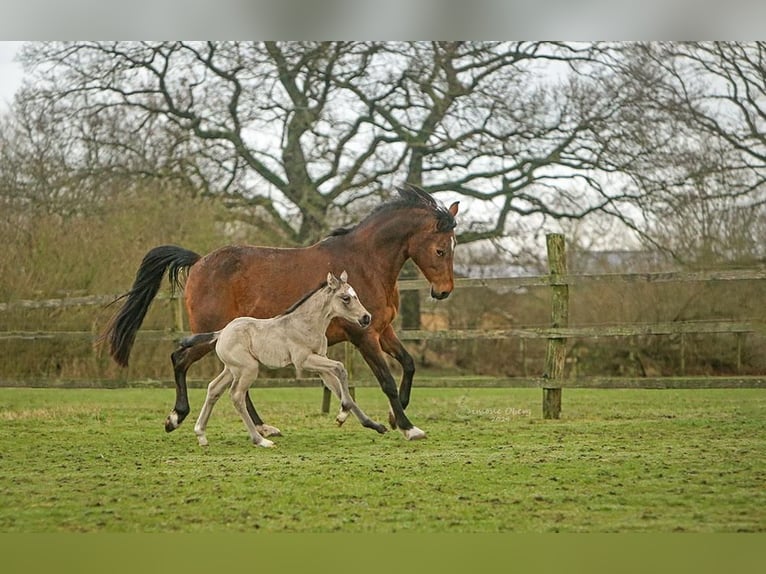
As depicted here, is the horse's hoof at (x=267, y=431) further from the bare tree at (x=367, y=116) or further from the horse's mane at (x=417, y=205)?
the bare tree at (x=367, y=116)

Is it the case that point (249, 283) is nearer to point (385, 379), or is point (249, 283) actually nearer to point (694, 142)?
point (385, 379)

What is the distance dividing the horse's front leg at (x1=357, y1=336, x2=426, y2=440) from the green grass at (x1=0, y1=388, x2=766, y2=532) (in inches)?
3.2

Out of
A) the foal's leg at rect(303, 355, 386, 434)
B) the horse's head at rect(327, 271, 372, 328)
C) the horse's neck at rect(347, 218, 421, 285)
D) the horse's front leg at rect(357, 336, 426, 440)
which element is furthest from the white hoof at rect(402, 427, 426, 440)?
the horse's neck at rect(347, 218, 421, 285)

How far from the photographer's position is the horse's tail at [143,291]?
658 centimetres

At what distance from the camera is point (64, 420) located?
7.70 m

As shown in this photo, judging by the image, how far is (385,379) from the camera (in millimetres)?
6320

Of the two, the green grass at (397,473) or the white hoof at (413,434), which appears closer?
the green grass at (397,473)

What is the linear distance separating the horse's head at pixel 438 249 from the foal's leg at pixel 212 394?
4.55ft

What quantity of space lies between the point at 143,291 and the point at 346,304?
1.50 metres

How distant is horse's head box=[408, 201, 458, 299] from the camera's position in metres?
6.44

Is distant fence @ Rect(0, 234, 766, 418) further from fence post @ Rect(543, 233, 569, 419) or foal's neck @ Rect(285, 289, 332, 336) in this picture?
foal's neck @ Rect(285, 289, 332, 336)

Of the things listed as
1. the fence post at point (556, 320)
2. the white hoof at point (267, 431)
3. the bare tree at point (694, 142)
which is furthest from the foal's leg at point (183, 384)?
the bare tree at point (694, 142)

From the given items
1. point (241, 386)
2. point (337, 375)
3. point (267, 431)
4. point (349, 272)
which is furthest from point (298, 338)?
point (267, 431)

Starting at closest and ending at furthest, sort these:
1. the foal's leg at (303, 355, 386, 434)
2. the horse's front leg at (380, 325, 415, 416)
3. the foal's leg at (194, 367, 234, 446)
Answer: the foal's leg at (303, 355, 386, 434) < the foal's leg at (194, 367, 234, 446) < the horse's front leg at (380, 325, 415, 416)
